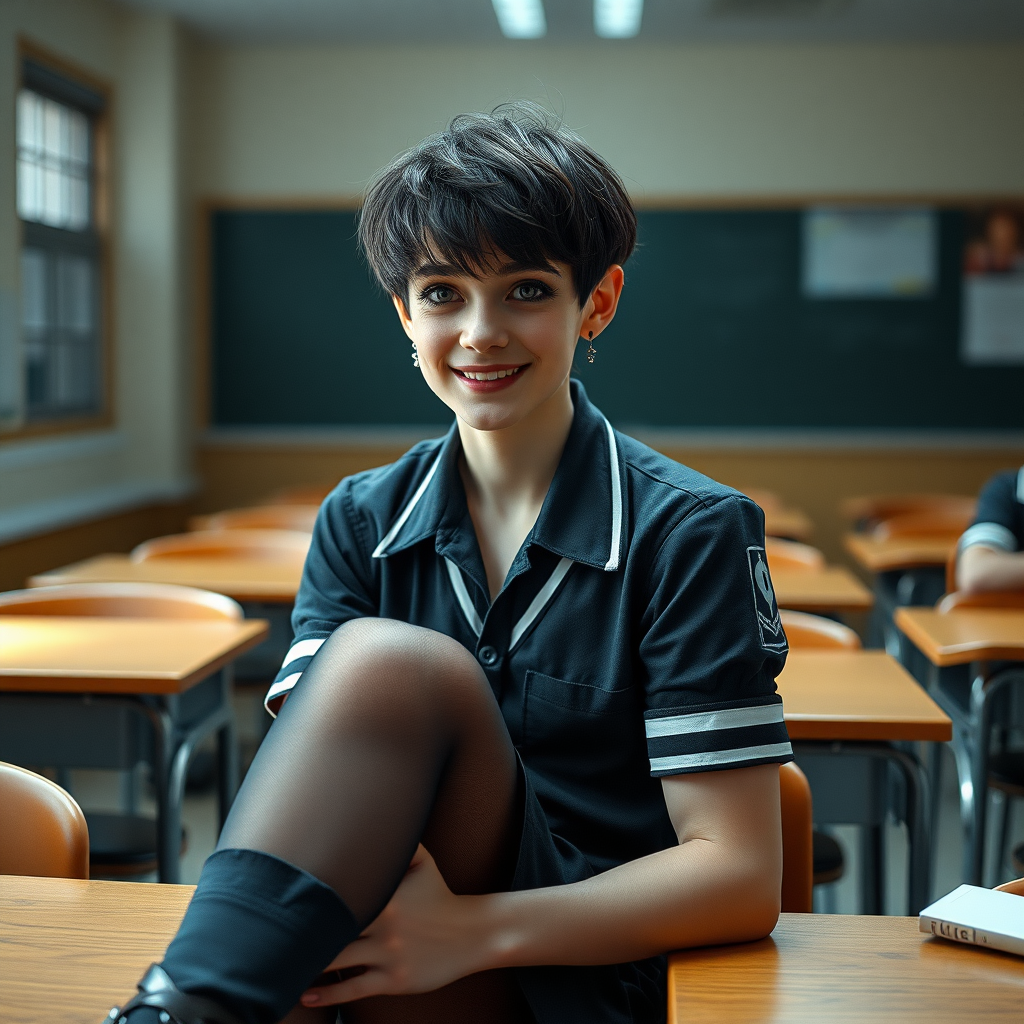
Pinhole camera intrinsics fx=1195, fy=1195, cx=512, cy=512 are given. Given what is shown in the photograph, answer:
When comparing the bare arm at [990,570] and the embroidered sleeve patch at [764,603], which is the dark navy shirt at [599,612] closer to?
the embroidered sleeve patch at [764,603]

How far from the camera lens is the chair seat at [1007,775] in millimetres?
2406

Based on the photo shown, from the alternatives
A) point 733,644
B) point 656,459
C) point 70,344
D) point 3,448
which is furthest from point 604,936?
point 70,344

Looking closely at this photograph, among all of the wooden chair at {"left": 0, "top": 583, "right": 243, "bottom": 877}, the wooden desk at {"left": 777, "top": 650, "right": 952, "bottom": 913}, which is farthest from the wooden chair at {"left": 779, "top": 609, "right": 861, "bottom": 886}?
the wooden chair at {"left": 0, "top": 583, "right": 243, "bottom": 877}

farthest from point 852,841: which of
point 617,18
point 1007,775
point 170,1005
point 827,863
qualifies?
point 617,18

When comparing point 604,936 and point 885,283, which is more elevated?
point 885,283

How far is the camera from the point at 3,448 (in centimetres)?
469

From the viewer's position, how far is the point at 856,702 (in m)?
1.82

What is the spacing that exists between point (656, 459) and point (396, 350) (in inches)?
192

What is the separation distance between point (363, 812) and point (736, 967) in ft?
1.02

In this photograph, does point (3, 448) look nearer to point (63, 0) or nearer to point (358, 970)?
point (63, 0)

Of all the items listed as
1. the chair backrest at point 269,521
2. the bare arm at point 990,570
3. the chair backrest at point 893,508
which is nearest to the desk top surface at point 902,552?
the bare arm at point 990,570

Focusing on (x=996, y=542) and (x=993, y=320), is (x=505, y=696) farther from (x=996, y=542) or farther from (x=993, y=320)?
(x=993, y=320)

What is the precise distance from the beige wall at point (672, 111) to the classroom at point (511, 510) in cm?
2

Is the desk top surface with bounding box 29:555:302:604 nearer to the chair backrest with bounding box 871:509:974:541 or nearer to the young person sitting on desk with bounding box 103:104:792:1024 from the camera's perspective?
the young person sitting on desk with bounding box 103:104:792:1024
